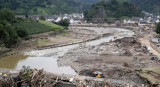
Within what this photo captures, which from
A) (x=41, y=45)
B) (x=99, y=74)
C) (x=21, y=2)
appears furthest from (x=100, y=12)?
(x=99, y=74)

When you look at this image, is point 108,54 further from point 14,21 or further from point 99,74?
point 14,21

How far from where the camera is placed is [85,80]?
19.6m

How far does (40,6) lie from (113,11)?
43.6 m

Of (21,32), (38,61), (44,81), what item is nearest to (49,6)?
(21,32)

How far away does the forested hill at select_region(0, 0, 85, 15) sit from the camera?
99438 mm

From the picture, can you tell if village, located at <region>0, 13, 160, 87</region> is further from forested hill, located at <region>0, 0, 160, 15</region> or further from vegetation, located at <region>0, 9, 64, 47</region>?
forested hill, located at <region>0, 0, 160, 15</region>

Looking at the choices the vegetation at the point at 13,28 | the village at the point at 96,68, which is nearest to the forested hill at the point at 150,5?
the vegetation at the point at 13,28

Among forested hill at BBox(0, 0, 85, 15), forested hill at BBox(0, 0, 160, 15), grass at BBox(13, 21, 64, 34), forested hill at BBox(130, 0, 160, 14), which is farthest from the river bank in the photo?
forested hill at BBox(130, 0, 160, 14)

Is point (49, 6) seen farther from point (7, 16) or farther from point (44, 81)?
point (44, 81)

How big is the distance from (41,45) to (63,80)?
26.5 meters

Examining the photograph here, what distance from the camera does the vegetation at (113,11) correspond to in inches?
4424

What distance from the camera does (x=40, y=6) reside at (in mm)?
117188

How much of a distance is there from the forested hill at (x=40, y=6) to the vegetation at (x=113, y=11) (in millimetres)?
24147

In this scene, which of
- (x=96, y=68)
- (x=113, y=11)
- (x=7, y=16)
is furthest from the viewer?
(x=113, y=11)
